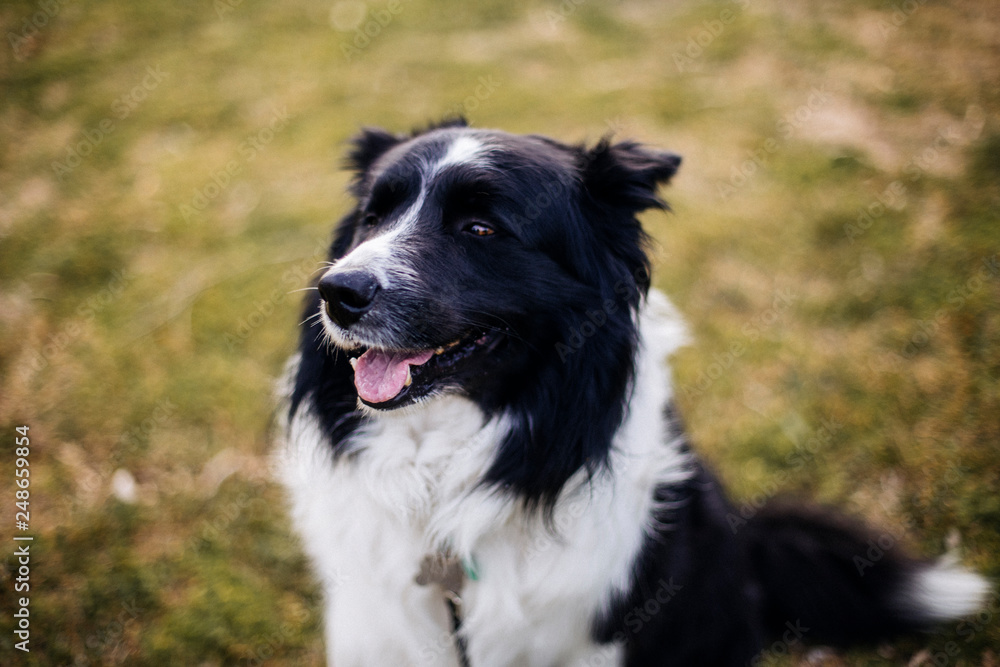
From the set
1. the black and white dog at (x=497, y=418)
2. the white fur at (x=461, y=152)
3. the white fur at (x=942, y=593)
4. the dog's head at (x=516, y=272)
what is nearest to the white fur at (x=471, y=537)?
the black and white dog at (x=497, y=418)

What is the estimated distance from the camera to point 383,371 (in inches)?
86.2

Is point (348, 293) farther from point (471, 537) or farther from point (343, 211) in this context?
point (343, 211)

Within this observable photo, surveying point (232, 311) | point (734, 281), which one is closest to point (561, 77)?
point (734, 281)

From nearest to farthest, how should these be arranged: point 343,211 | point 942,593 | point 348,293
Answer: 1. point 348,293
2. point 942,593
3. point 343,211

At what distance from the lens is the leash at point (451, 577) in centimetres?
224

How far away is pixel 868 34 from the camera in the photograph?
7008 mm

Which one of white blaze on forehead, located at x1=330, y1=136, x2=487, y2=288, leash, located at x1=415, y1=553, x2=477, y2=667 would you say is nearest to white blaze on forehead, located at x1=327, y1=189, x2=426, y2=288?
white blaze on forehead, located at x1=330, y1=136, x2=487, y2=288

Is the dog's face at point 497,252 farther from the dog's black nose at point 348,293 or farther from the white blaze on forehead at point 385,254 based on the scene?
the dog's black nose at point 348,293

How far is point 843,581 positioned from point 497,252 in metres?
2.08

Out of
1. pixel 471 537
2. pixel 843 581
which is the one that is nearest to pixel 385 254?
pixel 471 537

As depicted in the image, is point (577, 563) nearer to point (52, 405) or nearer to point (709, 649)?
point (709, 649)

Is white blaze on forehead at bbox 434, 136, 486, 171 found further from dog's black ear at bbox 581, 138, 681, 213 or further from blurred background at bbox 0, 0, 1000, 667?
blurred background at bbox 0, 0, 1000, 667

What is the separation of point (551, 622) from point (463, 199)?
1571mm

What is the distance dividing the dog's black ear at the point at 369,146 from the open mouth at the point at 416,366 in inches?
37.8
